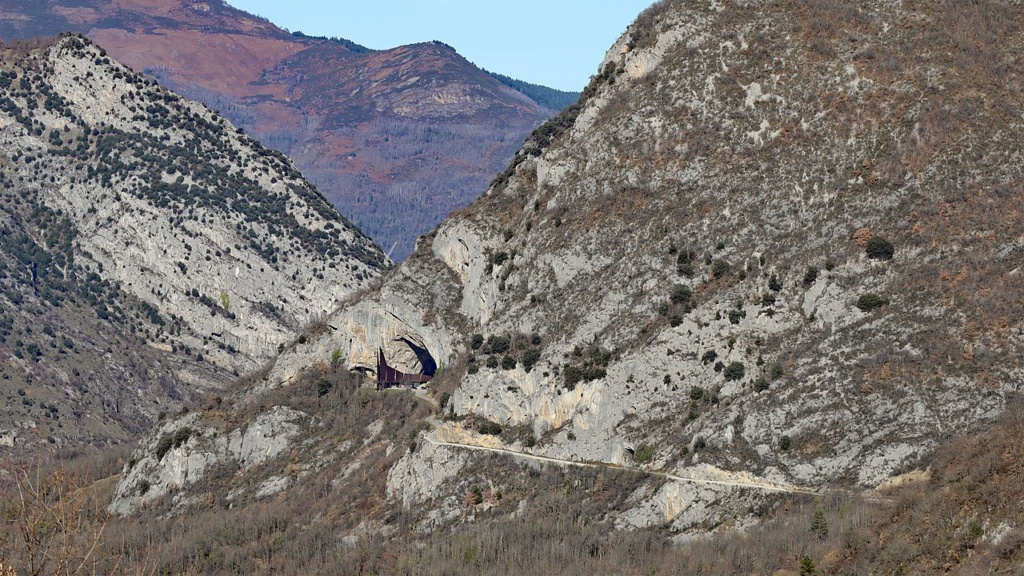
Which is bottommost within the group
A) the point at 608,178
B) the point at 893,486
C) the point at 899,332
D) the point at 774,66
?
the point at 893,486

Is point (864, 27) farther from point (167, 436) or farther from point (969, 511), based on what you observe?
point (167, 436)

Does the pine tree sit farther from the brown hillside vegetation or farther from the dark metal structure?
the dark metal structure

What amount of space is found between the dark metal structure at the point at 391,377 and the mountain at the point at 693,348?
1.57 metres

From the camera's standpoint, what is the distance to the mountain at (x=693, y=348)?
5217 inches

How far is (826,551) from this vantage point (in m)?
117

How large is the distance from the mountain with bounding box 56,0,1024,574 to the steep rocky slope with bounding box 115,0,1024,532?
0.30 m

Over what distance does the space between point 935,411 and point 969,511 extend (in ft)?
80.3

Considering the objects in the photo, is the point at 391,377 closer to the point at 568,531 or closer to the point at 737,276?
the point at 737,276

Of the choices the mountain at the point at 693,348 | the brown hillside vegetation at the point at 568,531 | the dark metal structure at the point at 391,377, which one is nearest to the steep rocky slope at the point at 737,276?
the mountain at the point at 693,348

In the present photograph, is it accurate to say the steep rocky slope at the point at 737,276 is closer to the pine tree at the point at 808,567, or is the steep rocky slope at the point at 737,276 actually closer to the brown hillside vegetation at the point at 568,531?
the brown hillside vegetation at the point at 568,531

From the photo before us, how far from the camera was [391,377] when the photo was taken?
7274 inches

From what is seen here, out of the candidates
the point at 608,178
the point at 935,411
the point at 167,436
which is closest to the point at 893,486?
the point at 935,411

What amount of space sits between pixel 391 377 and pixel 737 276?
1919 inches

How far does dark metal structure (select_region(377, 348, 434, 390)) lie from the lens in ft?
599
